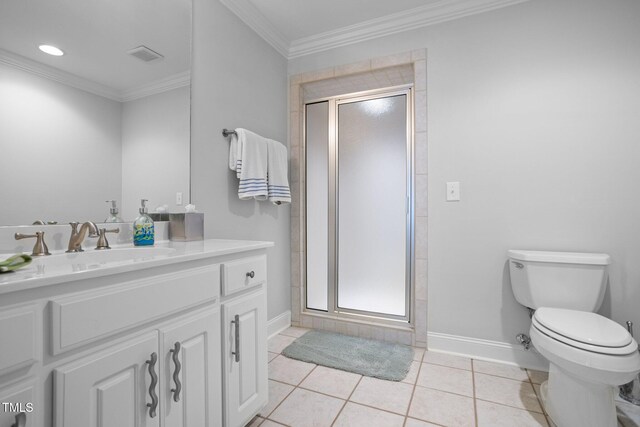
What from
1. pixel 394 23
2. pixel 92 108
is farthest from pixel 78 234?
pixel 394 23

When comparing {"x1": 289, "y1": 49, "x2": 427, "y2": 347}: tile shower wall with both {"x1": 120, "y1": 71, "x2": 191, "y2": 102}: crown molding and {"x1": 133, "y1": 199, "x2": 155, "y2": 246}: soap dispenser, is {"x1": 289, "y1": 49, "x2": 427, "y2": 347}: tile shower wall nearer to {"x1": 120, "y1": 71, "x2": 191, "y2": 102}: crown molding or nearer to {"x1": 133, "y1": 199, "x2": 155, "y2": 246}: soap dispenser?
{"x1": 120, "y1": 71, "x2": 191, "y2": 102}: crown molding

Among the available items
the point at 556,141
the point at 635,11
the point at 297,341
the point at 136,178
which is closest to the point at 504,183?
the point at 556,141

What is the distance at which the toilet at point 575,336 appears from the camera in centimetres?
117

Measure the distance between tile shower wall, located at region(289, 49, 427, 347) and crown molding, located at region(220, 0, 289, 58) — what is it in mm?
252

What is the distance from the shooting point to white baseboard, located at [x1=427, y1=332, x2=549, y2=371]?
186 cm

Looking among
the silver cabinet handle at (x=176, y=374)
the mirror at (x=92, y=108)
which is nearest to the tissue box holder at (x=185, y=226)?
the mirror at (x=92, y=108)

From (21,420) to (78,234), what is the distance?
753 mm

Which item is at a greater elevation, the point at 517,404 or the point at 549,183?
the point at 549,183

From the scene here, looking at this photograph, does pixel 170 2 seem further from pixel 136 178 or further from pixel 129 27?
pixel 136 178

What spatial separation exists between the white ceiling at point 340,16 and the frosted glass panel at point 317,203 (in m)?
0.52

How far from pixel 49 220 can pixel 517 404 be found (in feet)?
7.23

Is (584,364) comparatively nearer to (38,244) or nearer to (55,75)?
(38,244)

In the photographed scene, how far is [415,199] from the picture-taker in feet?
7.06

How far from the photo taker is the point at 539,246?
6.04 feet
